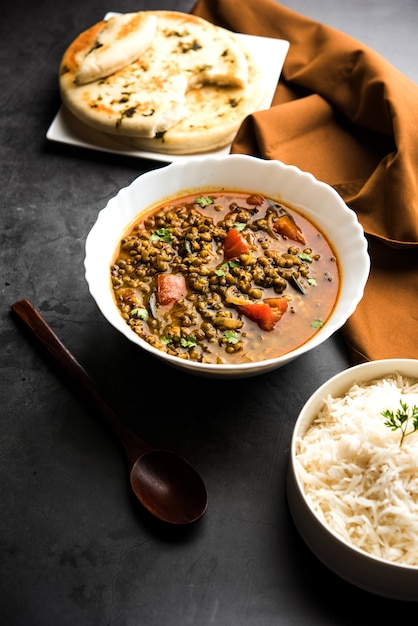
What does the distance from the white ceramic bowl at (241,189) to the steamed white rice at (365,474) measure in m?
0.33

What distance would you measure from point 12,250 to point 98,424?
3.67ft

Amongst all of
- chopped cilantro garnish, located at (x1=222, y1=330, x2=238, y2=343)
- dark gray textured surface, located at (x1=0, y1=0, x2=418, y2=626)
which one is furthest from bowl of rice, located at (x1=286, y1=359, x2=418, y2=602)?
chopped cilantro garnish, located at (x1=222, y1=330, x2=238, y2=343)

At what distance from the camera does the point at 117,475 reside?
3010 mm

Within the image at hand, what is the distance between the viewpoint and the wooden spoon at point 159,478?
287 cm

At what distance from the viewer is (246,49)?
446 cm

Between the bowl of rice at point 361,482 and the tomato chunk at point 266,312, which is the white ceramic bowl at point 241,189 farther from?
the bowl of rice at point 361,482

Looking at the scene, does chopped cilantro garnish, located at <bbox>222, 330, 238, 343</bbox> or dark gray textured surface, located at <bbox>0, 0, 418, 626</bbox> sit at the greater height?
chopped cilantro garnish, located at <bbox>222, 330, 238, 343</bbox>

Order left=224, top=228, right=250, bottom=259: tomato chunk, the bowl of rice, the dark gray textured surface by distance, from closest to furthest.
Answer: the bowl of rice, the dark gray textured surface, left=224, top=228, right=250, bottom=259: tomato chunk

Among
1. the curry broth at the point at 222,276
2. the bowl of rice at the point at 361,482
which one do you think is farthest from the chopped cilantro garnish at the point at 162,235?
the bowl of rice at the point at 361,482

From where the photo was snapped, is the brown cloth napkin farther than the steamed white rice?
Yes

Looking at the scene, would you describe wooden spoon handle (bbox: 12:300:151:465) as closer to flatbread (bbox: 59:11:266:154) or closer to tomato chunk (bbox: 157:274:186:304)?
tomato chunk (bbox: 157:274:186:304)

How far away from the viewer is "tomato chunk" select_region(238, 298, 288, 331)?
3.11 m

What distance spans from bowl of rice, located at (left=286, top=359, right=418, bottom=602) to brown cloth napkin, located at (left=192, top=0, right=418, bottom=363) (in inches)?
18.2

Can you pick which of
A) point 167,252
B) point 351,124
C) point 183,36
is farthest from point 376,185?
point 183,36
